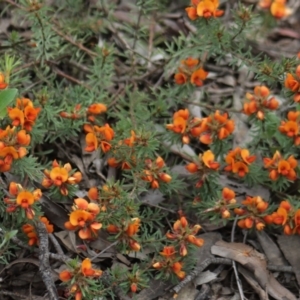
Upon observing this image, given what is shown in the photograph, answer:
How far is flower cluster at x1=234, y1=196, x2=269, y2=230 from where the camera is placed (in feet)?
11.0

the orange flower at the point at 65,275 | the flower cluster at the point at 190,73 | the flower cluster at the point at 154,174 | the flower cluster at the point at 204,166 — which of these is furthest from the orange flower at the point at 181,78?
the orange flower at the point at 65,275

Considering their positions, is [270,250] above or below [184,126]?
below

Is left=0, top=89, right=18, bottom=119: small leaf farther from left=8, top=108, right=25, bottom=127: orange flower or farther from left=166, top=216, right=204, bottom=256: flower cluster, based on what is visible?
left=166, top=216, right=204, bottom=256: flower cluster

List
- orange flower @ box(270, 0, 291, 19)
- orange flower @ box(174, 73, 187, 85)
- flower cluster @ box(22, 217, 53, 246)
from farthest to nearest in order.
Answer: orange flower @ box(270, 0, 291, 19) < orange flower @ box(174, 73, 187, 85) < flower cluster @ box(22, 217, 53, 246)

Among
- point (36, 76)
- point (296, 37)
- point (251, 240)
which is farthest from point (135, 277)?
point (296, 37)

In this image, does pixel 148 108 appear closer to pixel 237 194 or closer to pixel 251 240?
pixel 237 194

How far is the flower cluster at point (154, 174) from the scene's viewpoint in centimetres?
327

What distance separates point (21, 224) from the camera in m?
3.27

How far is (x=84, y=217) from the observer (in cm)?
299

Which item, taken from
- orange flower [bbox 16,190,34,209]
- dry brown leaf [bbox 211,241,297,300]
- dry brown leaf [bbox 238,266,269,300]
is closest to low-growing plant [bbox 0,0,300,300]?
orange flower [bbox 16,190,34,209]

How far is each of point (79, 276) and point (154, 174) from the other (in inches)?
26.6

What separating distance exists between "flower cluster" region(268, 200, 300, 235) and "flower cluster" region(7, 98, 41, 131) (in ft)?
4.29

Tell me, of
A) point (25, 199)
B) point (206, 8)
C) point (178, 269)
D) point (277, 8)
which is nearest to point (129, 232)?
point (178, 269)

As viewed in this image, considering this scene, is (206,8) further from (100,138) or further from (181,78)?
(100,138)
